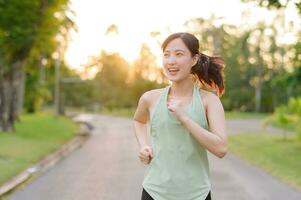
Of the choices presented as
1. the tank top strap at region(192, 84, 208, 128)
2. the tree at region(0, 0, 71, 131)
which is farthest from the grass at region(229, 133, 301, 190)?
the tank top strap at region(192, 84, 208, 128)

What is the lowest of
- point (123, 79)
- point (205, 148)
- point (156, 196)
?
point (123, 79)

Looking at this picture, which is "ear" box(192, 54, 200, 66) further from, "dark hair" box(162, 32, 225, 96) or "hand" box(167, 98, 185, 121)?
"hand" box(167, 98, 185, 121)

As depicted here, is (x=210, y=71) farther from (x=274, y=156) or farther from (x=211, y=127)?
(x=274, y=156)

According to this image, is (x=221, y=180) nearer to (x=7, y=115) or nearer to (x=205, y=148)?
(x=205, y=148)

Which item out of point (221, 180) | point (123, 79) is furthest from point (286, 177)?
point (123, 79)

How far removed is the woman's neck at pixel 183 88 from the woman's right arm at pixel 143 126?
171 mm

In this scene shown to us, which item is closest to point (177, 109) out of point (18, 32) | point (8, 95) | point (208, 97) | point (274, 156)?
point (208, 97)

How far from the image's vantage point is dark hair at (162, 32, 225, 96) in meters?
3.09

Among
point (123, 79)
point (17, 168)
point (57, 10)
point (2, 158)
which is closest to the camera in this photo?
point (17, 168)

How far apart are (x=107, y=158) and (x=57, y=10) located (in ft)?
33.6

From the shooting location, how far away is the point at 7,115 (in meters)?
26.9

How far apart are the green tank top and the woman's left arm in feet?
0.14

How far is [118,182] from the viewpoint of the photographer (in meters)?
12.6

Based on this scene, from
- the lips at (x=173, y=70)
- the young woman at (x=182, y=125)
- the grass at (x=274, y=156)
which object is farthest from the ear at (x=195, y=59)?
the grass at (x=274, y=156)
